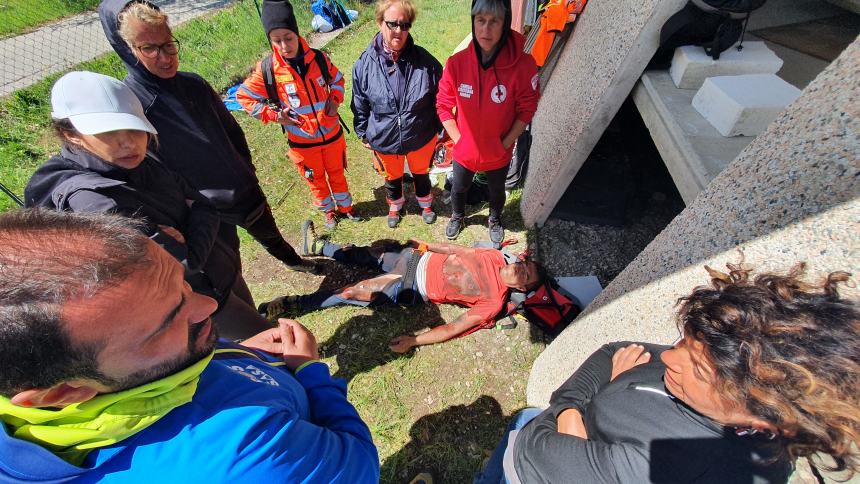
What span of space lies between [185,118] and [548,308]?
297cm

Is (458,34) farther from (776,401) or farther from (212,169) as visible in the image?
(776,401)

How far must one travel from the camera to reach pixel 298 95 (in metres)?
3.19

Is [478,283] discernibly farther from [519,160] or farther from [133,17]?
[133,17]

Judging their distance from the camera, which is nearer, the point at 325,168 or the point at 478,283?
the point at 478,283

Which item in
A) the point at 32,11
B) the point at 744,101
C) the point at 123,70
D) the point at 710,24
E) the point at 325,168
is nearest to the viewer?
the point at 744,101

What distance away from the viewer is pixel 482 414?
275 centimetres

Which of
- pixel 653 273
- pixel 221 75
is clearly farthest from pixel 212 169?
pixel 221 75

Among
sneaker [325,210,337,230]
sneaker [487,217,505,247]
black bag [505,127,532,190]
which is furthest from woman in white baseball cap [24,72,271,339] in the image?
black bag [505,127,532,190]

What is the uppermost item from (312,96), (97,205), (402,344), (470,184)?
(97,205)

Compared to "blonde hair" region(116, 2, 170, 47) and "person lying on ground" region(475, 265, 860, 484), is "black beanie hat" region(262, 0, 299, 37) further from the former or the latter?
"person lying on ground" region(475, 265, 860, 484)

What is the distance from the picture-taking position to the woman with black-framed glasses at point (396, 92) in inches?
117

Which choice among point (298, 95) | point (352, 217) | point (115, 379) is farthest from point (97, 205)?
point (352, 217)

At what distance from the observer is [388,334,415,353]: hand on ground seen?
3014 mm

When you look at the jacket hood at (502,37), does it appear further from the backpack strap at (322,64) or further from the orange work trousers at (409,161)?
the backpack strap at (322,64)
